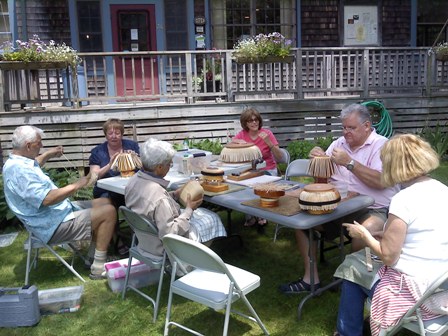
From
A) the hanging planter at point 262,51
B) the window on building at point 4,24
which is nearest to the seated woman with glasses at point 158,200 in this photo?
the hanging planter at point 262,51

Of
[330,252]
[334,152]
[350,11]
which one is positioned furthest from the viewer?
[350,11]

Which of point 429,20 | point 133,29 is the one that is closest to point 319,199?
point 133,29

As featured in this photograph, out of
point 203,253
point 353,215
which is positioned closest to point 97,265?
point 203,253

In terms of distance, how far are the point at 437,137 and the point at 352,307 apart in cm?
598

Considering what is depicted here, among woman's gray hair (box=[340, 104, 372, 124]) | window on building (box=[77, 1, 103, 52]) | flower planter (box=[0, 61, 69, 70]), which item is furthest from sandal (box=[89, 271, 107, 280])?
window on building (box=[77, 1, 103, 52])

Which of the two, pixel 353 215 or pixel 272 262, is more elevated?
pixel 353 215

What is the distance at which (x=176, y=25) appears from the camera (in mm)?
9266

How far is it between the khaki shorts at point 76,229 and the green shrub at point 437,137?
5648 millimetres

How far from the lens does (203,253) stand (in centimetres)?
232

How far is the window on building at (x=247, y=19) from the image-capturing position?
373 inches

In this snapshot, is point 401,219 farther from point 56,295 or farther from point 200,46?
point 200,46

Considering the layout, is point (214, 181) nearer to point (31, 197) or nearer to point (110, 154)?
point (31, 197)

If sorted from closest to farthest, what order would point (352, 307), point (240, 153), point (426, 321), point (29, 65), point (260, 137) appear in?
point (426, 321) → point (352, 307) → point (240, 153) → point (260, 137) → point (29, 65)

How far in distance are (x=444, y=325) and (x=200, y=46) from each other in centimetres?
787
